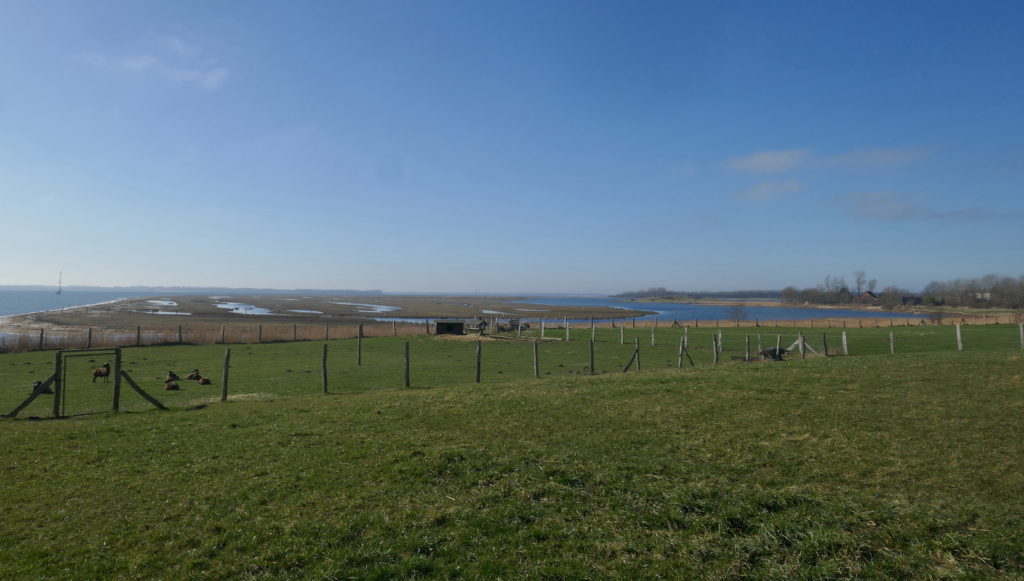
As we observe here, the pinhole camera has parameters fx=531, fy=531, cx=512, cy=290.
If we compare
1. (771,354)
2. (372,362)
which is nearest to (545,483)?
(372,362)

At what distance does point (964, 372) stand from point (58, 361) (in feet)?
99.2

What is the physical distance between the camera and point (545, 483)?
28.6 ft

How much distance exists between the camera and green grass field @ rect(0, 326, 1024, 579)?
243 inches

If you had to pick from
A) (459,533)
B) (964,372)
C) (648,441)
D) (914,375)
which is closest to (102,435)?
(459,533)

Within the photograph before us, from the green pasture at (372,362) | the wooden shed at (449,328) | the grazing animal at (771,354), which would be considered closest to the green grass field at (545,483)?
the green pasture at (372,362)

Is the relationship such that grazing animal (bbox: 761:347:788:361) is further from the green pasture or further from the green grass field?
the green grass field

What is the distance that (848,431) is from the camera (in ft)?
40.9

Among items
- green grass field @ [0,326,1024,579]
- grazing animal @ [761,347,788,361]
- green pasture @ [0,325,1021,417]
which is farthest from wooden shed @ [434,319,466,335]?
green grass field @ [0,326,1024,579]

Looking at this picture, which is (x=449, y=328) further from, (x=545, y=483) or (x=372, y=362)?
(x=545, y=483)

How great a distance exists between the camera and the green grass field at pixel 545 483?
618 centimetres

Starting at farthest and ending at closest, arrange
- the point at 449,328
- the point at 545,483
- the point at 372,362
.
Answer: the point at 449,328 < the point at 372,362 < the point at 545,483

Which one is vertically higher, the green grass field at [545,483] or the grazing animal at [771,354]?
the green grass field at [545,483]

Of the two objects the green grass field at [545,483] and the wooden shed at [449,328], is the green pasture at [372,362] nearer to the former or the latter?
the wooden shed at [449,328]

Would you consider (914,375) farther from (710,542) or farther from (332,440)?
(332,440)
